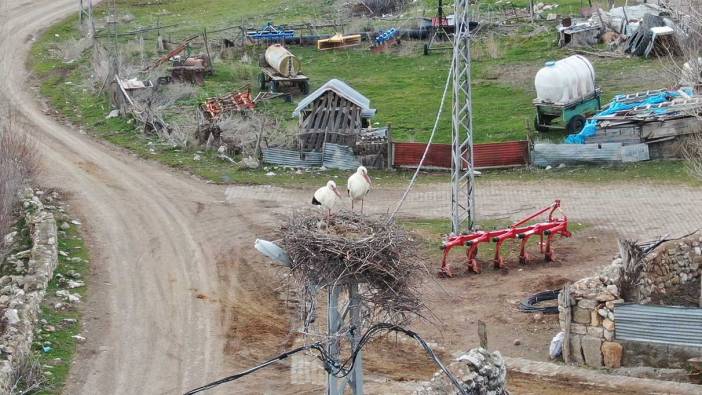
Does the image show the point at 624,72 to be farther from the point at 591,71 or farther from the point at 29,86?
the point at 29,86

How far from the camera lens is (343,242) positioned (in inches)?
605

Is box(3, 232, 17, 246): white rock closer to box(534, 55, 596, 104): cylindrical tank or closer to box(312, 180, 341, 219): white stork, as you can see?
box(312, 180, 341, 219): white stork

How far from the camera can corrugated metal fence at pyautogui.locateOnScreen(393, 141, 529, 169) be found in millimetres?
32812

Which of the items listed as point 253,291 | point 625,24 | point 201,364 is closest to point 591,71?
point 625,24

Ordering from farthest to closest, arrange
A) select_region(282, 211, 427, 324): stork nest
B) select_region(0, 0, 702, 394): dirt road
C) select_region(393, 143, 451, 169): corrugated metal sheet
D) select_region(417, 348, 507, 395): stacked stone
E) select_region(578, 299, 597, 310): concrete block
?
select_region(393, 143, 451, 169): corrugated metal sheet
select_region(0, 0, 702, 394): dirt road
select_region(578, 299, 597, 310): concrete block
select_region(417, 348, 507, 395): stacked stone
select_region(282, 211, 427, 324): stork nest

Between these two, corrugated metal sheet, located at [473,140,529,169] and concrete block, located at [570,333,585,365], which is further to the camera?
corrugated metal sheet, located at [473,140,529,169]

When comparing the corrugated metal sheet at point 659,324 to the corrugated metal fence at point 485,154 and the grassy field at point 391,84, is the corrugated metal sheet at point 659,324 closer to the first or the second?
the grassy field at point 391,84

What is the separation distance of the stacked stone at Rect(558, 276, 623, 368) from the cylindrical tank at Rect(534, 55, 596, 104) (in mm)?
14383

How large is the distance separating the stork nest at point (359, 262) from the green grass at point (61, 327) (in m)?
6.75

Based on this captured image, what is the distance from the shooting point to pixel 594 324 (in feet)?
69.3

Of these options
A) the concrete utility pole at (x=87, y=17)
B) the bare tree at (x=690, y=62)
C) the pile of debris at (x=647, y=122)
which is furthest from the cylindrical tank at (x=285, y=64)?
the bare tree at (x=690, y=62)

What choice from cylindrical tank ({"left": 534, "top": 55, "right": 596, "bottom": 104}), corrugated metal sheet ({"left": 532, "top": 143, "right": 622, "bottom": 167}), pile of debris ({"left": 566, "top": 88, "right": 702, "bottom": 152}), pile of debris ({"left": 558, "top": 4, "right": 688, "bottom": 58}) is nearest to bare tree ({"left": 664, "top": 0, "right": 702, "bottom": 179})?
pile of debris ({"left": 566, "top": 88, "right": 702, "bottom": 152})

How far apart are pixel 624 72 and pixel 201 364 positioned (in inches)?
931

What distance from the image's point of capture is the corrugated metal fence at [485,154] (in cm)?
3281
